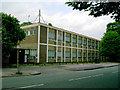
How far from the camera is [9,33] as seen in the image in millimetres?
18797

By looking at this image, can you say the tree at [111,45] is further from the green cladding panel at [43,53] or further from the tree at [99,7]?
the tree at [99,7]

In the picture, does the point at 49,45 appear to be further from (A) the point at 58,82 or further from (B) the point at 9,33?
(A) the point at 58,82

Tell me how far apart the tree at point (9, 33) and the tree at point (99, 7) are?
1148cm

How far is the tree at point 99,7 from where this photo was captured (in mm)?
8508

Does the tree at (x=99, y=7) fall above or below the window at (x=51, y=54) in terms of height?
above

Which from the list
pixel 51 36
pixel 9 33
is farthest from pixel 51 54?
pixel 9 33

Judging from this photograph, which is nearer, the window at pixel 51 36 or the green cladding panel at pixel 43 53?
the green cladding panel at pixel 43 53

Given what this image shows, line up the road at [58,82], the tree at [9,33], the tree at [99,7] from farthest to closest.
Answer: the tree at [9,33] < the tree at [99,7] < the road at [58,82]

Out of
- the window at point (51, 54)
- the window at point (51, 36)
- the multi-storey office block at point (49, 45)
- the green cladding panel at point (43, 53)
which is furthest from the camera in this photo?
the window at point (51, 36)

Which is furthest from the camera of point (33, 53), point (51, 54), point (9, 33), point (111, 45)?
point (111, 45)

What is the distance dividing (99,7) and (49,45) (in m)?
21.9

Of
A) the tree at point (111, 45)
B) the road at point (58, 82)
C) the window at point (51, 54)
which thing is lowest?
the road at point (58, 82)

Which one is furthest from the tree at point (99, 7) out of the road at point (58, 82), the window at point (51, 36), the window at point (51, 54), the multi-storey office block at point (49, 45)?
the window at point (51, 36)

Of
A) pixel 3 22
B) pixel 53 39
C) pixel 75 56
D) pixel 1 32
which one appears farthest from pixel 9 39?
pixel 75 56
